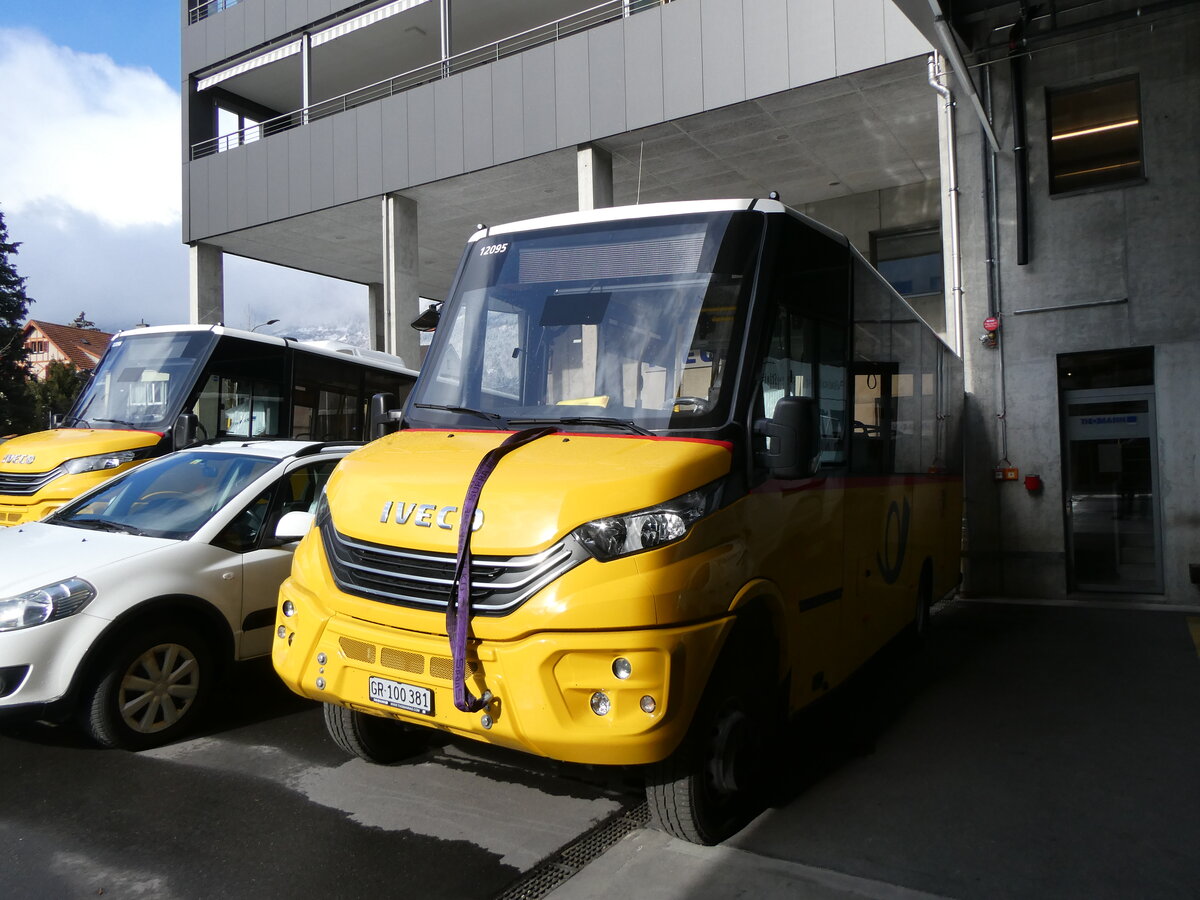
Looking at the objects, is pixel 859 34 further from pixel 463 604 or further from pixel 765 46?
pixel 463 604

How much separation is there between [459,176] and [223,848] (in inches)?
592

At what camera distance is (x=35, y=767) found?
4.79 meters

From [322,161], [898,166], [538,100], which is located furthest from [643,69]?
[322,161]

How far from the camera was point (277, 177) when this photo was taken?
65.4 ft

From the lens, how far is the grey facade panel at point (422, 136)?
57.5ft

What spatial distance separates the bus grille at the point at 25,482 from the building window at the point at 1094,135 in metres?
12.0

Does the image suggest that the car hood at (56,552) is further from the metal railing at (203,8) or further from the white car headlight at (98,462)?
the metal railing at (203,8)

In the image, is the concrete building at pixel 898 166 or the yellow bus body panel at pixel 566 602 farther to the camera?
the concrete building at pixel 898 166

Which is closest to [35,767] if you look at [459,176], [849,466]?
[849,466]

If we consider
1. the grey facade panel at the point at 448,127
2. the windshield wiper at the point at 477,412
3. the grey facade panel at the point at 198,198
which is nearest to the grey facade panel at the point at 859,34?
the grey facade panel at the point at 448,127

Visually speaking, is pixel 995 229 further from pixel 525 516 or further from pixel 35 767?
pixel 35 767

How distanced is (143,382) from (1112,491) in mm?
11900

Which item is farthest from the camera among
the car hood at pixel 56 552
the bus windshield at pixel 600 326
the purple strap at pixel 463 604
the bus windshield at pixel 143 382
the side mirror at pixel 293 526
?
the bus windshield at pixel 143 382

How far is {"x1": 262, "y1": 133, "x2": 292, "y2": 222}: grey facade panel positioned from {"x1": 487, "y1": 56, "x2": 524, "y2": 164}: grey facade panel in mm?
5704
